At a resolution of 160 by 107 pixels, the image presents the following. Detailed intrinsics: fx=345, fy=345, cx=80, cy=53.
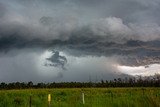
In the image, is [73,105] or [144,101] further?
[73,105]

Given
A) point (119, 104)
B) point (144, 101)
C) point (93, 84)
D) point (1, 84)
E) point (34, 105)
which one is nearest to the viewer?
point (144, 101)

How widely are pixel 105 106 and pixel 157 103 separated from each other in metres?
8.37

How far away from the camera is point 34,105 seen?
29578 mm

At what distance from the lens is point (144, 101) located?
74.1 feet

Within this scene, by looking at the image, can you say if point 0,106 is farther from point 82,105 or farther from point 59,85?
point 59,85

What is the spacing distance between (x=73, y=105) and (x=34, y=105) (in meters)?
3.50

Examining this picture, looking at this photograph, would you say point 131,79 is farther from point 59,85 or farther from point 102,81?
point 59,85

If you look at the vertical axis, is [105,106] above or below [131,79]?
below

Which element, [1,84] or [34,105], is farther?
[1,84]

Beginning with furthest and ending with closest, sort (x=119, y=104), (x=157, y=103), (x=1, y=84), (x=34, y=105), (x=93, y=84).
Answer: (x=93, y=84)
(x=1, y=84)
(x=34, y=105)
(x=119, y=104)
(x=157, y=103)

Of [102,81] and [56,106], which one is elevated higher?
[102,81]

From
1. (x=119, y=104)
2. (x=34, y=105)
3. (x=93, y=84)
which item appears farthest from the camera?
(x=93, y=84)

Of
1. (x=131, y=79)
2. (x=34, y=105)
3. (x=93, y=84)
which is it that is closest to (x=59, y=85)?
(x=93, y=84)

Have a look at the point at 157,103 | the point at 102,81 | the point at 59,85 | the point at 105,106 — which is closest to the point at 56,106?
the point at 105,106
